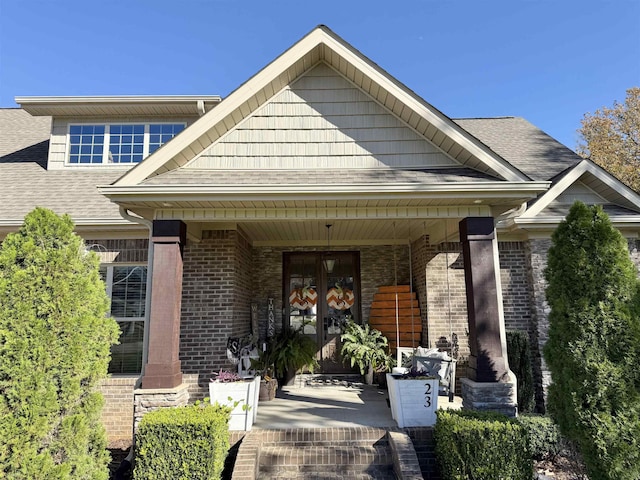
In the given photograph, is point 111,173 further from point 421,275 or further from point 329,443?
point 329,443

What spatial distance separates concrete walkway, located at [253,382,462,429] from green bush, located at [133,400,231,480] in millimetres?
1114

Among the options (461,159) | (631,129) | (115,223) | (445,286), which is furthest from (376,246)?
(631,129)

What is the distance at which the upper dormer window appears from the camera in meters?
8.62

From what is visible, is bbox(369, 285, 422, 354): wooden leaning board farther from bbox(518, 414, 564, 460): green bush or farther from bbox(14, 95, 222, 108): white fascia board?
bbox(14, 95, 222, 108): white fascia board

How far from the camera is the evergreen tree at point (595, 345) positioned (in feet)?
11.5

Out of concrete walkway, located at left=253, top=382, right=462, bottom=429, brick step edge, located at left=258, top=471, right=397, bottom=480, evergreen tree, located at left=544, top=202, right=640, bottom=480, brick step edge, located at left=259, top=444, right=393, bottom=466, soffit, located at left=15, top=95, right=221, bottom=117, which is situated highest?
soffit, located at left=15, top=95, right=221, bottom=117

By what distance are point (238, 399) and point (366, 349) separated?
10.6ft

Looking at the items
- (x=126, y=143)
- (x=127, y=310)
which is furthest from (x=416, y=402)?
(x=126, y=143)

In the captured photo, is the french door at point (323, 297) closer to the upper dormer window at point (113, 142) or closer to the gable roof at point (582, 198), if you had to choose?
the gable roof at point (582, 198)

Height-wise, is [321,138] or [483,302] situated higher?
[321,138]

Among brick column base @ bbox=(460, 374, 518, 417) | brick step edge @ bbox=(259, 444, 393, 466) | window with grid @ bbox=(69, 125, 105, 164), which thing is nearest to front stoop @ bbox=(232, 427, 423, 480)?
brick step edge @ bbox=(259, 444, 393, 466)

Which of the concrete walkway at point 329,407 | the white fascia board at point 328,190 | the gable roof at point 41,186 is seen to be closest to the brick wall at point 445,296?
the concrete walkway at point 329,407

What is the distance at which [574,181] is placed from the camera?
7.22 m

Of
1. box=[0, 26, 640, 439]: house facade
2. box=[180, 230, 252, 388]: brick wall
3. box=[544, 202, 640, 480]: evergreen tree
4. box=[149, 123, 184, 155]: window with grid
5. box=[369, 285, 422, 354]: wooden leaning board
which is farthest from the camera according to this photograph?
box=[149, 123, 184, 155]: window with grid
